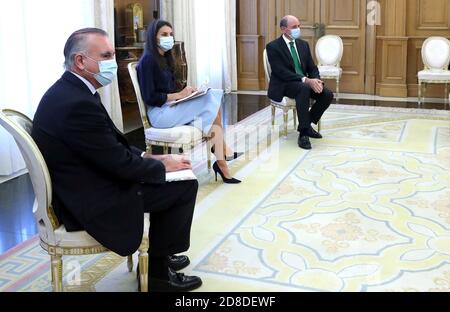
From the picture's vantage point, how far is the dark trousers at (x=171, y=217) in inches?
108

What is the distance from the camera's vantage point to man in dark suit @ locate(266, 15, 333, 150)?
5902 mm

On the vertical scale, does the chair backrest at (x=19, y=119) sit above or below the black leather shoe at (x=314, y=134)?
above

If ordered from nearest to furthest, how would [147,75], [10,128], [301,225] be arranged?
1. [10,128]
2. [301,225]
3. [147,75]

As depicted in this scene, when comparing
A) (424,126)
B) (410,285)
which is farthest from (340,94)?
(410,285)

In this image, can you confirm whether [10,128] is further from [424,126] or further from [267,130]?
[424,126]

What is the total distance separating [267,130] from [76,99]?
14.5ft

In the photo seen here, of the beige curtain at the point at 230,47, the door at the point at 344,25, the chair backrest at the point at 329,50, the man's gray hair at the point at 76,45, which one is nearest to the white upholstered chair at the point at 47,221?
the man's gray hair at the point at 76,45

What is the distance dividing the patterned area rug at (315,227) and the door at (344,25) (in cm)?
348

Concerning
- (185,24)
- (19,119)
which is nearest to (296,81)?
(185,24)

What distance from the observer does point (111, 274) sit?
3.12 m

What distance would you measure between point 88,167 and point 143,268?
21.0 inches

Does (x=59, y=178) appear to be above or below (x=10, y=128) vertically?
below

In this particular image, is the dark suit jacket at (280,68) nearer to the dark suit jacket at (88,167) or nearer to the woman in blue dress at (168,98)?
the woman in blue dress at (168,98)

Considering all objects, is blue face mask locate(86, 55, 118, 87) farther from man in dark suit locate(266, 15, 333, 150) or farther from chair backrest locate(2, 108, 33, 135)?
man in dark suit locate(266, 15, 333, 150)
